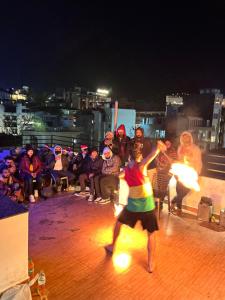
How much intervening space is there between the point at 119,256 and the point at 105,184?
267 cm

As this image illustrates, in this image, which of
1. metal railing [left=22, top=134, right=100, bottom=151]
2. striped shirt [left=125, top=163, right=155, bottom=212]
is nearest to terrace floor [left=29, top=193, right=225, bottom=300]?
striped shirt [left=125, top=163, right=155, bottom=212]

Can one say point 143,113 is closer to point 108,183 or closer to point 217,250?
point 108,183

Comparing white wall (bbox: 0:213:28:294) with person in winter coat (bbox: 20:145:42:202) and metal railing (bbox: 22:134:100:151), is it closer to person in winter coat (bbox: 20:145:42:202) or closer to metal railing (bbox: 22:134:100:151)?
person in winter coat (bbox: 20:145:42:202)

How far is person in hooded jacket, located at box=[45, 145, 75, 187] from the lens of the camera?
7.47 m

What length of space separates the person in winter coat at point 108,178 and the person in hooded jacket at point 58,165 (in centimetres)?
118

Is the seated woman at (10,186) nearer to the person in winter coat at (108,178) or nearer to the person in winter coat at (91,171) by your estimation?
the person in winter coat at (91,171)

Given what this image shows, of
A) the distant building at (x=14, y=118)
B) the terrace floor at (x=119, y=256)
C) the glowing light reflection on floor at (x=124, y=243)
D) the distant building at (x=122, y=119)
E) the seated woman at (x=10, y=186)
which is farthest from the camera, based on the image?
the distant building at (x=14, y=118)

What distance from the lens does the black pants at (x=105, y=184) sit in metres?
6.77

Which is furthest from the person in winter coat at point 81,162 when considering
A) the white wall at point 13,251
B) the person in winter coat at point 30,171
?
the white wall at point 13,251

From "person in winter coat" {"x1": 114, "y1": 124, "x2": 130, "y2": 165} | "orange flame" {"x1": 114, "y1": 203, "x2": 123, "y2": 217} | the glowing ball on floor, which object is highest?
"person in winter coat" {"x1": 114, "y1": 124, "x2": 130, "y2": 165}

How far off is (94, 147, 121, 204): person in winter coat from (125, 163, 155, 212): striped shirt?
9.69 ft

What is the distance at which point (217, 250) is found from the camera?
4527mm

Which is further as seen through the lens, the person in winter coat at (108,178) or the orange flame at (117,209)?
the person in winter coat at (108,178)

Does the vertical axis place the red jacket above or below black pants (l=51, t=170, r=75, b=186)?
above
